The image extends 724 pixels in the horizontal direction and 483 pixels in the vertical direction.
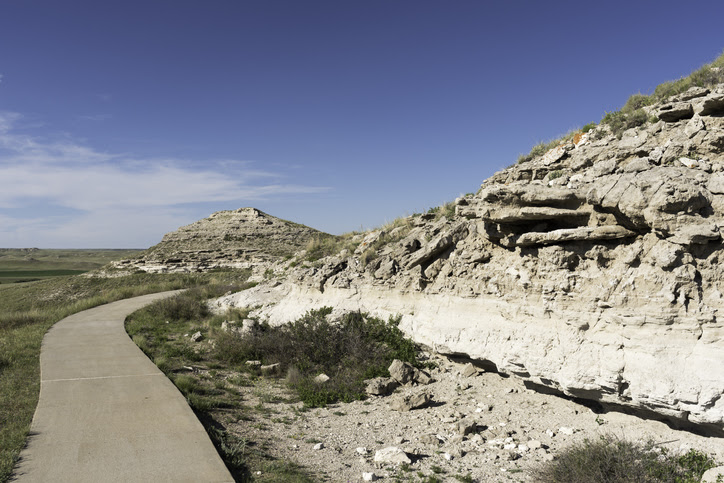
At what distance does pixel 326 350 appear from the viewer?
9.62m

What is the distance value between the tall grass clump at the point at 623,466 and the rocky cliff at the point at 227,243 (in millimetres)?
31779

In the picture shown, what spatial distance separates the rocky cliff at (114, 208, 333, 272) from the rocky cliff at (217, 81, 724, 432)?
28.2 m

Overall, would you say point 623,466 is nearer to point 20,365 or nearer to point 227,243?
point 20,365

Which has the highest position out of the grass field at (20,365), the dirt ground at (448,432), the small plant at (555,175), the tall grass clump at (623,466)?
the small plant at (555,175)

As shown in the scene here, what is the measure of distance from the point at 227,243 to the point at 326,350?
123 ft

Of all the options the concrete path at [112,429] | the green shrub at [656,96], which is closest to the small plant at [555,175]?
the green shrub at [656,96]

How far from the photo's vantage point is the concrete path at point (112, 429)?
4.61 meters

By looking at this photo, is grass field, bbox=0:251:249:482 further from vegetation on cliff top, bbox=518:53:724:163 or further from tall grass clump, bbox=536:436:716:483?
vegetation on cliff top, bbox=518:53:724:163

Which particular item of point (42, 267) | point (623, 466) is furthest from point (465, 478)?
point (42, 267)

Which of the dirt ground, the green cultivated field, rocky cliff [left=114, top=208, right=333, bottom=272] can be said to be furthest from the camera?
the green cultivated field

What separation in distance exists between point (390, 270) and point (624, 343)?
563 cm

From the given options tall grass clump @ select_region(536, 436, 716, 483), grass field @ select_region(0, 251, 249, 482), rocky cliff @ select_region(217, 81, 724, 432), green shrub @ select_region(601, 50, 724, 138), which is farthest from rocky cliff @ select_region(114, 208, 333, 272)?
tall grass clump @ select_region(536, 436, 716, 483)

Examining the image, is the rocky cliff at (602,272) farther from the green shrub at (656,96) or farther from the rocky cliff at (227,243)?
the rocky cliff at (227,243)

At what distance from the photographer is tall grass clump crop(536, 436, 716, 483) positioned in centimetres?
454
